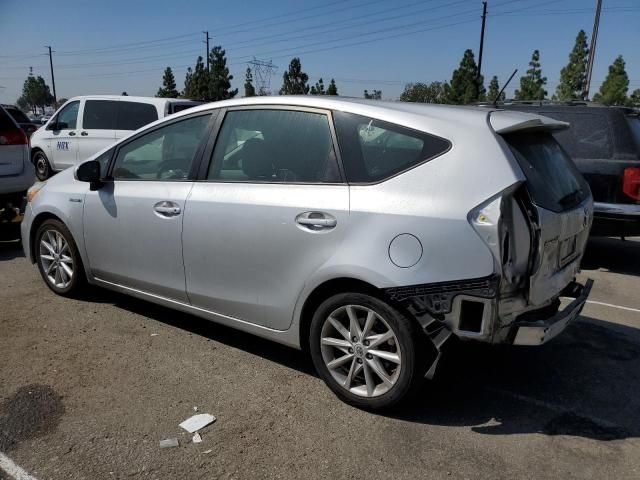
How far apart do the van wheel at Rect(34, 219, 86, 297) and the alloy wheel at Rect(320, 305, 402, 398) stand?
8.41 ft

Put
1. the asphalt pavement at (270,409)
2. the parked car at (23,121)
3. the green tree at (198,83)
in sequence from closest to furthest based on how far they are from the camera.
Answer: the asphalt pavement at (270,409) < the parked car at (23,121) < the green tree at (198,83)

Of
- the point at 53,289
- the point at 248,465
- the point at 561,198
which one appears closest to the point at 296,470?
the point at 248,465

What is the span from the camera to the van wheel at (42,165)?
13.1 m

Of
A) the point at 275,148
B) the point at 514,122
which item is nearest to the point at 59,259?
the point at 275,148

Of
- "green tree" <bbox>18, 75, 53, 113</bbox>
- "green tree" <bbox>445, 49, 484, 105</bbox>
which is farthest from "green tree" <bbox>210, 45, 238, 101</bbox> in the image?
"green tree" <bbox>18, 75, 53, 113</bbox>

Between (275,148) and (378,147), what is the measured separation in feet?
2.38

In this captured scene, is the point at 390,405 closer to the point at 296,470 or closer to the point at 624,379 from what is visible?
the point at 296,470

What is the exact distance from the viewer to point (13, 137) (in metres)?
7.03

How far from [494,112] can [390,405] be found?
1.80 metres

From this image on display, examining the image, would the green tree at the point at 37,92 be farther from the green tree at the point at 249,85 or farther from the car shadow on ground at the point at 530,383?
the car shadow on ground at the point at 530,383

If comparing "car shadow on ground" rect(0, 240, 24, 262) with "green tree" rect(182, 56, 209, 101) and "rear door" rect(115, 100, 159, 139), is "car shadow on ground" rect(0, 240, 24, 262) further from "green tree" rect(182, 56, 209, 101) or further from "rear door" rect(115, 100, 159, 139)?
"green tree" rect(182, 56, 209, 101)

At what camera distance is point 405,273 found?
284 cm

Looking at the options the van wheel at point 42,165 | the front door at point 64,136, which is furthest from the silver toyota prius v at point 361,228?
the van wheel at point 42,165

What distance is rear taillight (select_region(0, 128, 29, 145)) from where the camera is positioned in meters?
6.93
